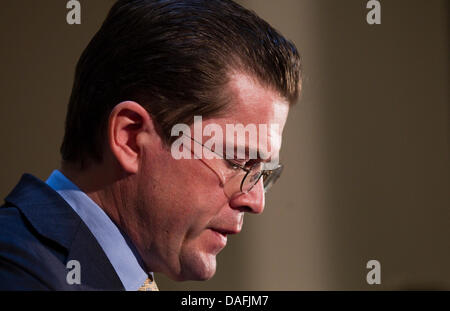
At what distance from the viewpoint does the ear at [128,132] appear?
1028mm

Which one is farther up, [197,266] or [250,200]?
[250,200]

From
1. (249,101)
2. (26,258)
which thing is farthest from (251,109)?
(26,258)

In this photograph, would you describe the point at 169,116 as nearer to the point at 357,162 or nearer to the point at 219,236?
the point at 219,236

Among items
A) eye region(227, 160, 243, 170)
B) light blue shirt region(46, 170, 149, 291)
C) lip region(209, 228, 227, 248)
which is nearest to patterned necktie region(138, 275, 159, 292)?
light blue shirt region(46, 170, 149, 291)

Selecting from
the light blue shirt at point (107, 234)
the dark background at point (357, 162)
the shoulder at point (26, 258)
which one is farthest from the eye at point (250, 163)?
the dark background at point (357, 162)

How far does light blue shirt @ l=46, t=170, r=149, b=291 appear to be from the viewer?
1021mm

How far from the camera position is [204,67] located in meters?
1.05

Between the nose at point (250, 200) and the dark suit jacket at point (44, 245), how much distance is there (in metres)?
0.26

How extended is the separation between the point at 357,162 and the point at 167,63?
1.12 m

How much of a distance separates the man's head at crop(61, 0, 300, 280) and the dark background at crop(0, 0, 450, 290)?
0.89 meters

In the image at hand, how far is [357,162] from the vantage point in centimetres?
200

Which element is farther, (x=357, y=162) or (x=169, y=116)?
(x=357, y=162)

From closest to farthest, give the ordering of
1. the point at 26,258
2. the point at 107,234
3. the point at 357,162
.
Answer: the point at 26,258 < the point at 107,234 < the point at 357,162

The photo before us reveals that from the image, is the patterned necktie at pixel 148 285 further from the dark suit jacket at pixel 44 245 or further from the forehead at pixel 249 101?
the forehead at pixel 249 101
